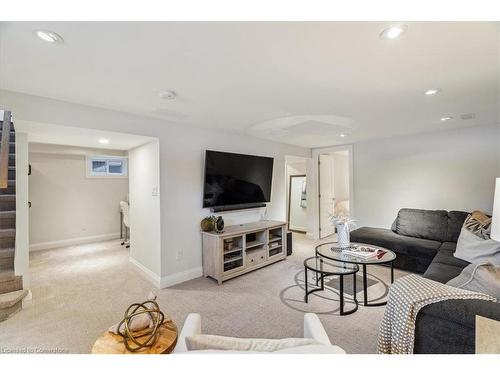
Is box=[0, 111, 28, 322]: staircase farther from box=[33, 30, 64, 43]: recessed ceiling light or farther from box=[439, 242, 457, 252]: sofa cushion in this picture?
box=[439, 242, 457, 252]: sofa cushion

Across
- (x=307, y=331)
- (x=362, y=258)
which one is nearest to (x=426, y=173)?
(x=362, y=258)

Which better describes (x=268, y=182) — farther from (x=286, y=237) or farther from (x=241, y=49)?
(x=241, y=49)

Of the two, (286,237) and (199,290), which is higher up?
(286,237)

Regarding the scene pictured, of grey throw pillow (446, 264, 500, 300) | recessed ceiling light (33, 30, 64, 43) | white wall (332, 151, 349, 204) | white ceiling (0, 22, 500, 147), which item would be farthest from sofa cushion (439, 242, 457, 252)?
recessed ceiling light (33, 30, 64, 43)

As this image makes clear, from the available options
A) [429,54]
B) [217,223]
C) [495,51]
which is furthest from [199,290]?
[495,51]

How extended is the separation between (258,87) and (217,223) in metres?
1.98

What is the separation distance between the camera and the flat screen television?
3.45m

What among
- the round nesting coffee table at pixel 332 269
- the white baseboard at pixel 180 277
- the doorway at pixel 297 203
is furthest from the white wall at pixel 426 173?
the white baseboard at pixel 180 277

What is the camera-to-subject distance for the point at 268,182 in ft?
14.3

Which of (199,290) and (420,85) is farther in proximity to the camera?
(199,290)
